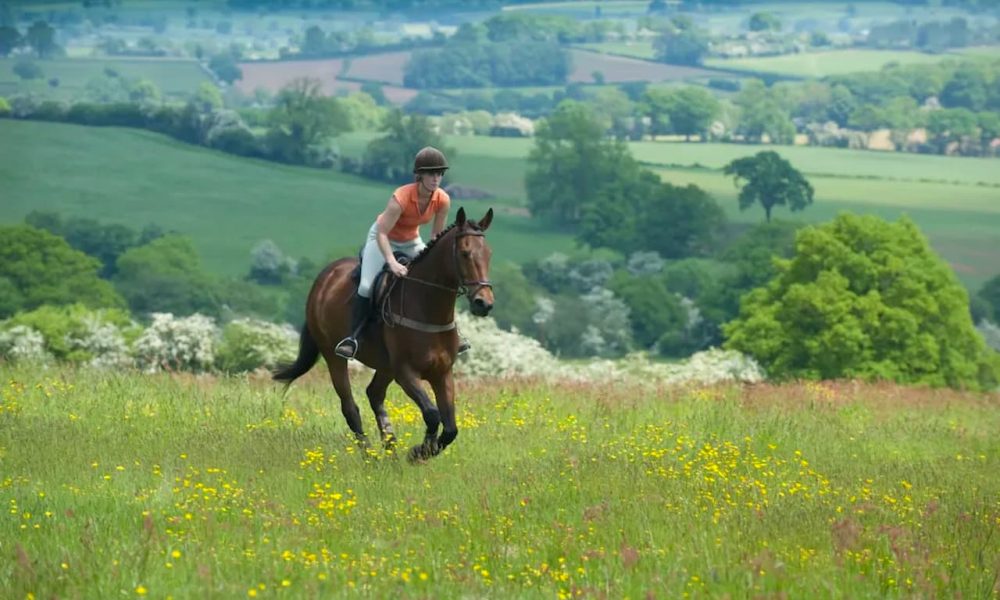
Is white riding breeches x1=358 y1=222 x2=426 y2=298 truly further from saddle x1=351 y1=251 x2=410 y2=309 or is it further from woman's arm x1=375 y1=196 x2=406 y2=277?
woman's arm x1=375 y1=196 x2=406 y2=277

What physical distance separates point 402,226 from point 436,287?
35.1 inches

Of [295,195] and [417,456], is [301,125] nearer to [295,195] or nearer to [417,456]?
[295,195]

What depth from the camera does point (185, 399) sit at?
16.7 meters

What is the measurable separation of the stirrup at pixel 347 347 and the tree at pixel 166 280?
11935cm

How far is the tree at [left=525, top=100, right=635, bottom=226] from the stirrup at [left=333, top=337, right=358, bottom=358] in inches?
6138

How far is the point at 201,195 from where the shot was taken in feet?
536

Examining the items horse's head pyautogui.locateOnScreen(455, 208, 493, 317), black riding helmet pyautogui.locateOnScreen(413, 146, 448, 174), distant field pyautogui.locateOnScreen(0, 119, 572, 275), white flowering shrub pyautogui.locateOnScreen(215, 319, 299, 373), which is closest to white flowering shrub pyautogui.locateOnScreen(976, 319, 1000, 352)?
distant field pyautogui.locateOnScreen(0, 119, 572, 275)

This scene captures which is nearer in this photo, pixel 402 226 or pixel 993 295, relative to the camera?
pixel 402 226

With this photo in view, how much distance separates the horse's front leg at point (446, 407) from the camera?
12.8 m

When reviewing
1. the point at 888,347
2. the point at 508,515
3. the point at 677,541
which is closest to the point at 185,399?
the point at 508,515

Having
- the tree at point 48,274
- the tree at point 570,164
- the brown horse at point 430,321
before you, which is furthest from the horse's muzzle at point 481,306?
the tree at point 570,164

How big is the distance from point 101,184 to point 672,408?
156196 mm

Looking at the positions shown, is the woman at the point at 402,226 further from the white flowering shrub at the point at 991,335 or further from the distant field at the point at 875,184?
the distant field at the point at 875,184

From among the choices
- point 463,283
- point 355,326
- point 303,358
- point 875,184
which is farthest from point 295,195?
point 463,283
